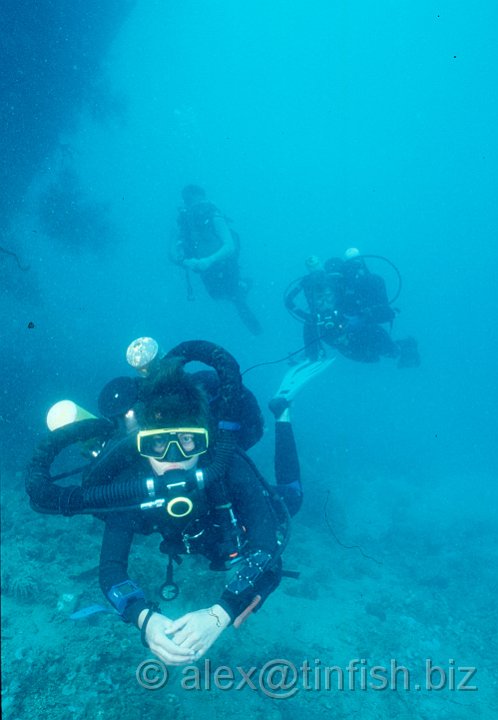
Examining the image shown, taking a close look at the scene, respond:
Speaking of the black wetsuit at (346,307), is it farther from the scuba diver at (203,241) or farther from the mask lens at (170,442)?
the mask lens at (170,442)

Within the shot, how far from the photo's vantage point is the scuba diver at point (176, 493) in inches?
112

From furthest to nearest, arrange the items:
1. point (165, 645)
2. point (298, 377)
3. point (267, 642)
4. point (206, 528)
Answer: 1. point (298, 377)
2. point (267, 642)
3. point (206, 528)
4. point (165, 645)

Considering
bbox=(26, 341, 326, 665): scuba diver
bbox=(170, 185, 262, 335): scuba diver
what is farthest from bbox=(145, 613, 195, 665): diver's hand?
bbox=(170, 185, 262, 335): scuba diver

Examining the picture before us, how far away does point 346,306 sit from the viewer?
1052 centimetres

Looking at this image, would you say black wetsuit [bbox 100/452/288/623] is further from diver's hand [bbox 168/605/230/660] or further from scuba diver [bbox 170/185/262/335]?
scuba diver [bbox 170/185/262/335]

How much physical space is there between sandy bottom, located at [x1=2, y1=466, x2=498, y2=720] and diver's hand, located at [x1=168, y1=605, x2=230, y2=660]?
1.95 meters

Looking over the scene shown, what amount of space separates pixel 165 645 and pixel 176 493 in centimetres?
94

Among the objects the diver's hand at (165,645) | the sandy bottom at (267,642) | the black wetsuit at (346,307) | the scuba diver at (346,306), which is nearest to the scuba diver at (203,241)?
the scuba diver at (346,306)

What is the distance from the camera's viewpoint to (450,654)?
7.29m

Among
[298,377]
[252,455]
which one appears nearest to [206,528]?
[298,377]

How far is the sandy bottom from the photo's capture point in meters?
4.04

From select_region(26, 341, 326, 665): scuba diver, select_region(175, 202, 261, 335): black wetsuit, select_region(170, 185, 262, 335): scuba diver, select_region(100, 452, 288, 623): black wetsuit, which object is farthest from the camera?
select_region(175, 202, 261, 335): black wetsuit

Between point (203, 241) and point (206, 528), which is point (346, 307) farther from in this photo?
point (206, 528)

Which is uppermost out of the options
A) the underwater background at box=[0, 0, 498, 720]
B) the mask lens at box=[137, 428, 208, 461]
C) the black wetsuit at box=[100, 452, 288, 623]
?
the mask lens at box=[137, 428, 208, 461]
